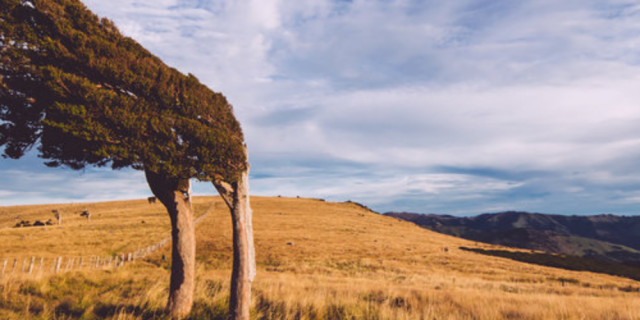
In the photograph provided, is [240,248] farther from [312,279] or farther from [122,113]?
[312,279]

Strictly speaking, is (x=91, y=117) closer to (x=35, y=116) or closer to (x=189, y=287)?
(x=35, y=116)

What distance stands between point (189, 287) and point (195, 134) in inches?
177

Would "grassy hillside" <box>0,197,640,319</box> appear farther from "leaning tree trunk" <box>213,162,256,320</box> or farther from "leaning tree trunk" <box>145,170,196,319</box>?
"leaning tree trunk" <box>213,162,256,320</box>

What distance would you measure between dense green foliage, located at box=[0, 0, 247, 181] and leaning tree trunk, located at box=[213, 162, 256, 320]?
50 centimetres

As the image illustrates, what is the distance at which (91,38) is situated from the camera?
28.4ft

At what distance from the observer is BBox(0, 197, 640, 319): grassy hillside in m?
8.75

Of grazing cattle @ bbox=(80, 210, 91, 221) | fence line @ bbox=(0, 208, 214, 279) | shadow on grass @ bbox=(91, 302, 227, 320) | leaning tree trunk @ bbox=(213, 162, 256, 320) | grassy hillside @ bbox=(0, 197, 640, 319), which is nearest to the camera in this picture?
shadow on grass @ bbox=(91, 302, 227, 320)

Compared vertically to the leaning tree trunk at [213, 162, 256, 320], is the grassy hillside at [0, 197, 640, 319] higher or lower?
lower

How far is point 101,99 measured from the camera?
8039 millimetres

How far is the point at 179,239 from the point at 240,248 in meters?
2.53

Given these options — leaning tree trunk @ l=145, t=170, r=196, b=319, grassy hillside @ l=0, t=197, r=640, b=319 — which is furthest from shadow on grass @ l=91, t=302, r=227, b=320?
leaning tree trunk @ l=145, t=170, r=196, b=319

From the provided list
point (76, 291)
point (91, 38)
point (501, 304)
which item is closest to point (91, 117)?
point (91, 38)

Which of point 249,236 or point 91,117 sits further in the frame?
point 249,236

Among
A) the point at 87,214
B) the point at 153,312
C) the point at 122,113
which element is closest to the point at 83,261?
the point at 153,312
